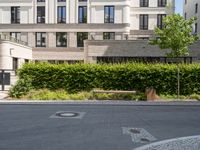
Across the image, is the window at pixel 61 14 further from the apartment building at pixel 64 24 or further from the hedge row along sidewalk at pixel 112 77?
the hedge row along sidewalk at pixel 112 77

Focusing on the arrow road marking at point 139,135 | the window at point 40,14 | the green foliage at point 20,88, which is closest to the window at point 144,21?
the window at point 40,14

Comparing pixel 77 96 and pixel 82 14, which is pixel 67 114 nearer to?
pixel 77 96

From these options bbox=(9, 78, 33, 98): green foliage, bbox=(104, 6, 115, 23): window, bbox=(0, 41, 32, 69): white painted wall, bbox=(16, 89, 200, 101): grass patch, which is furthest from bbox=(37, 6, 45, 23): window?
bbox=(16, 89, 200, 101): grass patch

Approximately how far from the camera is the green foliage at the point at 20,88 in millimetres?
20703

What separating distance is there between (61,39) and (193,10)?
20.9m

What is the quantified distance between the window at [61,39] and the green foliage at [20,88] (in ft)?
98.7

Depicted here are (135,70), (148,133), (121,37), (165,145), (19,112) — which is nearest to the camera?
(165,145)

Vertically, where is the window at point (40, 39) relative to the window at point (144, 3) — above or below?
below

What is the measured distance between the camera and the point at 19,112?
15141mm

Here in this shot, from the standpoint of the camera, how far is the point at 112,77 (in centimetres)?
2191

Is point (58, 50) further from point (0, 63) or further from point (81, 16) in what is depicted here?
point (0, 63)

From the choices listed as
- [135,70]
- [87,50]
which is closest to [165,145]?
[135,70]

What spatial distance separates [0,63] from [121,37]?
56.8ft

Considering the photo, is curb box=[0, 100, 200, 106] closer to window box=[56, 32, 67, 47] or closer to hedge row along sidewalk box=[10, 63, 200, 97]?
hedge row along sidewalk box=[10, 63, 200, 97]
